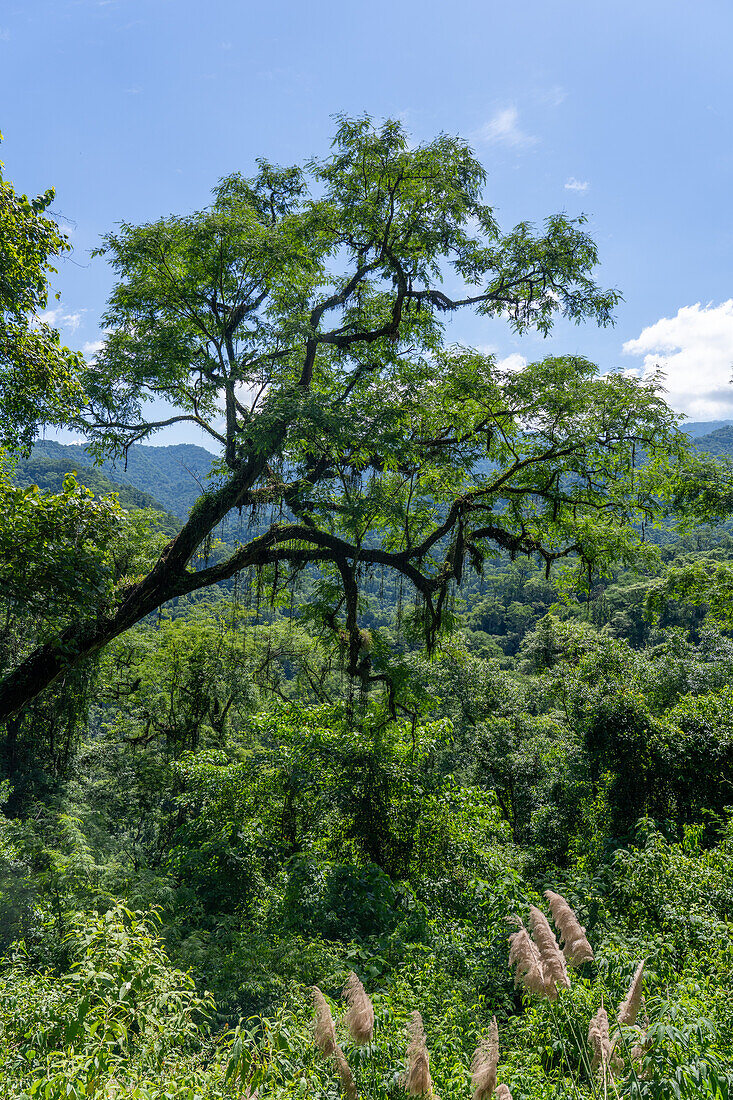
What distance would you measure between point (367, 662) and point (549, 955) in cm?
578

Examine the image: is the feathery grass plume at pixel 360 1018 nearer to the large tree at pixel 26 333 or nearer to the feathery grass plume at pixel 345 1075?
the feathery grass plume at pixel 345 1075

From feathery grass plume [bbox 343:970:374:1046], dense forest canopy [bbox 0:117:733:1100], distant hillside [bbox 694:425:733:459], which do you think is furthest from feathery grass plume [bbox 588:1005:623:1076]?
distant hillside [bbox 694:425:733:459]

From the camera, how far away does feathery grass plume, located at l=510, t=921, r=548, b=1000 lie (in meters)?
2.76

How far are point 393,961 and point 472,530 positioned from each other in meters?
5.57

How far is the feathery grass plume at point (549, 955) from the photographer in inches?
111

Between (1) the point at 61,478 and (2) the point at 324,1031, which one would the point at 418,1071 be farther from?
(1) the point at 61,478

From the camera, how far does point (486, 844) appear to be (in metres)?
9.08

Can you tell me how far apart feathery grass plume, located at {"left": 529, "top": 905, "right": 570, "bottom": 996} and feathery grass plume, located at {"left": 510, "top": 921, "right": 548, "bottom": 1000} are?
1.3 inches

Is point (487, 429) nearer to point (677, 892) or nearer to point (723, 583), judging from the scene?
point (677, 892)

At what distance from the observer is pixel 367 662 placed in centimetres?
862

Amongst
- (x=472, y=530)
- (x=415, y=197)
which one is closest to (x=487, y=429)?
(x=472, y=530)

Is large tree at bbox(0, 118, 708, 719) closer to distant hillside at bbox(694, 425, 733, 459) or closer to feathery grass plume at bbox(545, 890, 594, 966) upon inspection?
feathery grass plume at bbox(545, 890, 594, 966)

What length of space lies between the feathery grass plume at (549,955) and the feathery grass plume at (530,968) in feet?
0.11

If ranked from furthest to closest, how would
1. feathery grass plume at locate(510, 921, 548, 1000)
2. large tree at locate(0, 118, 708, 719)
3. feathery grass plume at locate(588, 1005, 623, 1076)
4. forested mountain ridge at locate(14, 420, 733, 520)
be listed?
forested mountain ridge at locate(14, 420, 733, 520)
large tree at locate(0, 118, 708, 719)
feathery grass plume at locate(510, 921, 548, 1000)
feathery grass plume at locate(588, 1005, 623, 1076)
